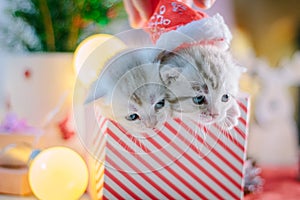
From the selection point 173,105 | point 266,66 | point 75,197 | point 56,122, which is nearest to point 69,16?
point 56,122

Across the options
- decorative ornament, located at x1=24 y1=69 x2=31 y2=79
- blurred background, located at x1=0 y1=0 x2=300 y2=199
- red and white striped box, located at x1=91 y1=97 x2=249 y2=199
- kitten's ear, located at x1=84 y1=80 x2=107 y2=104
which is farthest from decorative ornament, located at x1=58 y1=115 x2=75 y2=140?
kitten's ear, located at x1=84 y1=80 x2=107 y2=104

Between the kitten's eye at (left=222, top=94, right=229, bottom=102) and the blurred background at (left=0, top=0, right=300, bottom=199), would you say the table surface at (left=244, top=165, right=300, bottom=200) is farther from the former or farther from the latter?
the kitten's eye at (left=222, top=94, right=229, bottom=102)

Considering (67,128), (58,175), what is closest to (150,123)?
(58,175)

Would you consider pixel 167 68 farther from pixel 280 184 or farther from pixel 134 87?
pixel 280 184

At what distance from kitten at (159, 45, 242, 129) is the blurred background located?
0.16 metres

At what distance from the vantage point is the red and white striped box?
0.75 meters

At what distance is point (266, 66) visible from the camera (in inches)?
62.5

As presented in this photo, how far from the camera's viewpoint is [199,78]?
67 centimetres

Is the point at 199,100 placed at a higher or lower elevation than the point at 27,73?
higher

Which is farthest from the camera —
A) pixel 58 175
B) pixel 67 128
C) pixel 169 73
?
pixel 67 128

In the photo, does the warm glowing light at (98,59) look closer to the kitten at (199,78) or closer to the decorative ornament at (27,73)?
the kitten at (199,78)

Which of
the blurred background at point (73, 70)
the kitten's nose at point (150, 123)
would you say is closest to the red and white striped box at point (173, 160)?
the kitten's nose at point (150, 123)

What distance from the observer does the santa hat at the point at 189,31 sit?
676 millimetres

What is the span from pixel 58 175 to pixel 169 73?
1.13ft
